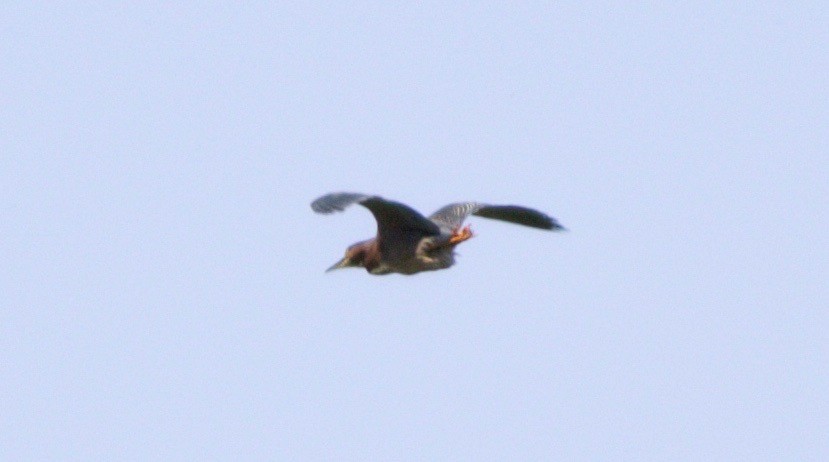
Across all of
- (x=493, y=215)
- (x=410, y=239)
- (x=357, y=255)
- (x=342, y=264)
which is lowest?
Answer: (x=342, y=264)

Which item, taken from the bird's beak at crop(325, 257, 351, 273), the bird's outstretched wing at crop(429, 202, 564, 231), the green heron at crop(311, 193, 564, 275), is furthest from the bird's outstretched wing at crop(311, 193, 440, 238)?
the bird's beak at crop(325, 257, 351, 273)

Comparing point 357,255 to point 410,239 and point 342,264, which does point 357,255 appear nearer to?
point 342,264

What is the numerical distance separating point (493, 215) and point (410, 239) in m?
1.89

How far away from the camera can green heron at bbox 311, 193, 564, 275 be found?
74.5 feet

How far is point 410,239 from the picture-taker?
→ 23172mm

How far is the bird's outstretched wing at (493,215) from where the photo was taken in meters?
23.7

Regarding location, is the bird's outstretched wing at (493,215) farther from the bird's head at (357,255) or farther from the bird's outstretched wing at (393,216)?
the bird's head at (357,255)

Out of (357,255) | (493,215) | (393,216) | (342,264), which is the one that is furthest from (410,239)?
(493,215)

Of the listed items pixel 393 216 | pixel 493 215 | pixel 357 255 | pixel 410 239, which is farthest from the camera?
pixel 493 215

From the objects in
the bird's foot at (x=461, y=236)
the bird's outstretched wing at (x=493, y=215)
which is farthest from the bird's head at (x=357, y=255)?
the bird's foot at (x=461, y=236)

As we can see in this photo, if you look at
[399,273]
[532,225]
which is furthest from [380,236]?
[532,225]

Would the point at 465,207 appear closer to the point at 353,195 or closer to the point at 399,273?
the point at 399,273

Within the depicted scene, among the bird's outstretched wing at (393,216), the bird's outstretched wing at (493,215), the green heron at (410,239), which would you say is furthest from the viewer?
the bird's outstretched wing at (493,215)

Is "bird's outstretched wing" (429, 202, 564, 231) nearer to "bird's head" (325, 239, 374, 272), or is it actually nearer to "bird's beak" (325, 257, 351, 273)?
"bird's head" (325, 239, 374, 272)
